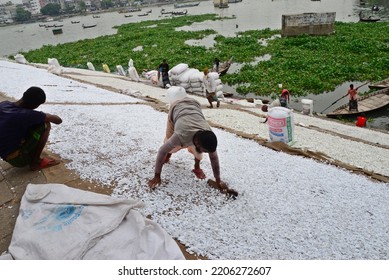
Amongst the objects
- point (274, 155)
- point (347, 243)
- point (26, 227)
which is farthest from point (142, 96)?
point (347, 243)

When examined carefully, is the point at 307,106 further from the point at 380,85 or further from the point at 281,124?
the point at 380,85

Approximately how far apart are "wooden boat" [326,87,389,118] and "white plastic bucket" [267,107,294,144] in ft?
24.4

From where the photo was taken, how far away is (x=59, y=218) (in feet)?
10.6

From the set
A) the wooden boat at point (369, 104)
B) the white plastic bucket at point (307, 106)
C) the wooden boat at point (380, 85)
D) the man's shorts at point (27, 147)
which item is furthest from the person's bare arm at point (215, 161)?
the wooden boat at point (380, 85)

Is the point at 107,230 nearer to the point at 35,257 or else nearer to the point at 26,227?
the point at 35,257

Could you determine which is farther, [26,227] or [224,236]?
[224,236]

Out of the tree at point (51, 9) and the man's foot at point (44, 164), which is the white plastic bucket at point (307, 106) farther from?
the tree at point (51, 9)

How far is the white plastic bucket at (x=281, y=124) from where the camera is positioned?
6.02 m

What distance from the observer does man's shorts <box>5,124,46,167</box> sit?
170 inches

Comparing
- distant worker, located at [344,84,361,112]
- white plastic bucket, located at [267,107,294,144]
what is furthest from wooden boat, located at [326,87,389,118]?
white plastic bucket, located at [267,107,294,144]

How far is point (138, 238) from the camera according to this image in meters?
3.03

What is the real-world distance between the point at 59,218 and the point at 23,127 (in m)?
1.67

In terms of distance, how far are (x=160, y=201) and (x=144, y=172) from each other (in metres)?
0.88

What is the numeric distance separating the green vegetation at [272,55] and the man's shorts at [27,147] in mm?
14089
